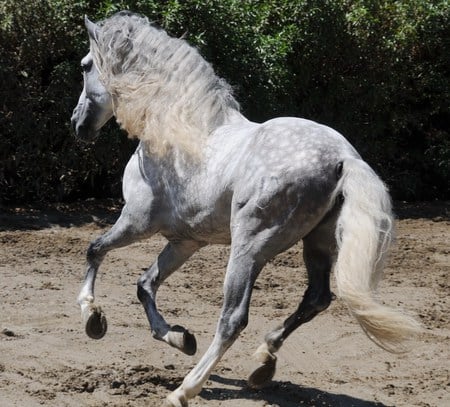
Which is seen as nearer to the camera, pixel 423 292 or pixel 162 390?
pixel 162 390

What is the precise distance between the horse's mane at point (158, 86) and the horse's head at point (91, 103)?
12cm

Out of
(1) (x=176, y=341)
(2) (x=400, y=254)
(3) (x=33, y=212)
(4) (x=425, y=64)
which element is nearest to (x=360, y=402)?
(1) (x=176, y=341)

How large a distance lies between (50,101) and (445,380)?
5.56m

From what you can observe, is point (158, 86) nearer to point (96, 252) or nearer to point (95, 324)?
point (96, 252)

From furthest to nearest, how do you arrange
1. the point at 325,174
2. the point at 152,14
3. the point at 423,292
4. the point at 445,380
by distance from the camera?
the point at 152,14, the point at 423,292, the point at 445,380, the point at 325,174

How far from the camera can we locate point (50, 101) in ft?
31.9

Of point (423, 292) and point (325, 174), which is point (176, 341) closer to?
point (325, 174)

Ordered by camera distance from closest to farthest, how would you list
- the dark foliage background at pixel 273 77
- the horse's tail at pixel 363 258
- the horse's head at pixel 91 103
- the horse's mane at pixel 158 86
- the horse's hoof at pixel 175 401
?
1. the horse's tail at pixel 363 258
2. the horse's hoof at pixel 175 401
3. the horse's mane at pixel 158 86
4. the horse's head at pixel 91 103
5. the dark foliage background at pixel 273 77

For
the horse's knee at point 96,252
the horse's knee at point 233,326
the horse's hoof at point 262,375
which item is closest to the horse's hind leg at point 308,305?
the horse's hoof at point 262,375

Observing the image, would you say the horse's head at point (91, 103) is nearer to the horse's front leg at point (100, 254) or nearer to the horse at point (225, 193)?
the horse at point (225, 193)

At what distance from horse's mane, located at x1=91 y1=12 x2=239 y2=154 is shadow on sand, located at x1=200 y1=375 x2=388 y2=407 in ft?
4.40

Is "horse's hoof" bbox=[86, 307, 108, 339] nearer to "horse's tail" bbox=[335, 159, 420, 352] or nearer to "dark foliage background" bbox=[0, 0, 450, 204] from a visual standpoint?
"horse's tail" bbox=[335, 159, 420, 352]

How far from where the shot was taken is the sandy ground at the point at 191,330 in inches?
207

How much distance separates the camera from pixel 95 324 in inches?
216
